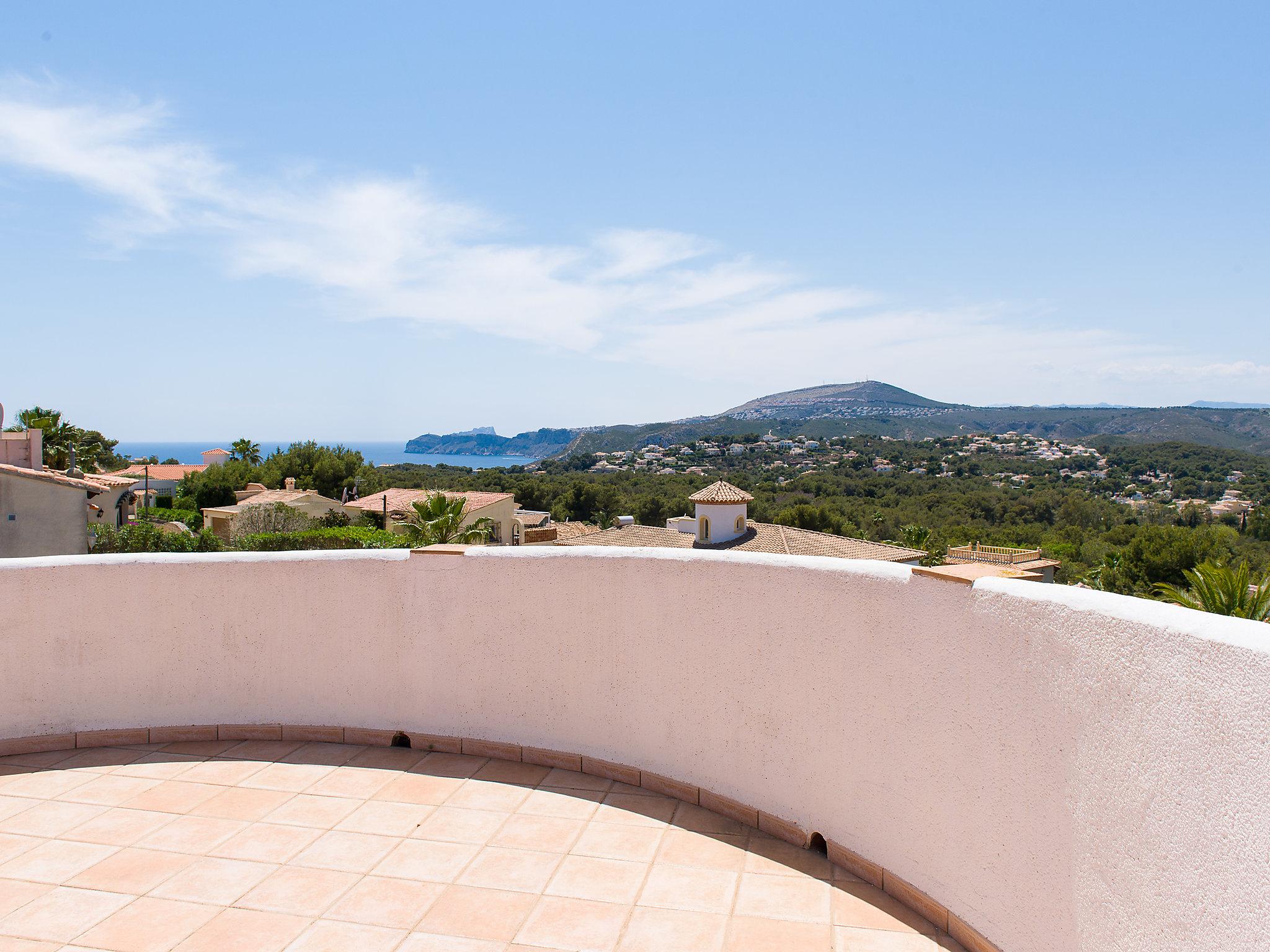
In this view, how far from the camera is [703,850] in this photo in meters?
3.39

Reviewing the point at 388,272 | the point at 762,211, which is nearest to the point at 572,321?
the point at 388,272

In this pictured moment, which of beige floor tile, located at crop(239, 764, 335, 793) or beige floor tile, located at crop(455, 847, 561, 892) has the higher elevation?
beige floor tile, located at crop(239, 764, 335, 793)

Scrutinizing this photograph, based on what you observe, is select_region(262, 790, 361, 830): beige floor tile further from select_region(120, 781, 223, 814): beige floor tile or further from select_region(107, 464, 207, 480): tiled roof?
select_region(107, 464, 207, 480): tiled roof

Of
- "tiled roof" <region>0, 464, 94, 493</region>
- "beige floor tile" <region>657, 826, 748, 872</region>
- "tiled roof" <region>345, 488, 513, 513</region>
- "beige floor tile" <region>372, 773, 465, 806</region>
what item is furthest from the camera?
"tiled roof" <region>345, 488, 513, 513</region>

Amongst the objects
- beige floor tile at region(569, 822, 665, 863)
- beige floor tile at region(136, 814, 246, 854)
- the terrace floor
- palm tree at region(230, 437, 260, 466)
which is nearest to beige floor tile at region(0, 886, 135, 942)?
the terrace floor

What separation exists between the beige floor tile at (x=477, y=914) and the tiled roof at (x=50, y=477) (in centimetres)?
2503

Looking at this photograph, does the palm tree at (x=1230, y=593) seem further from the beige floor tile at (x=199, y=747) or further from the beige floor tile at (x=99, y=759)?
the beige floor tile at (x=99, y=759)

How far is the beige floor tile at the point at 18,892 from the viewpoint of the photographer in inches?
116

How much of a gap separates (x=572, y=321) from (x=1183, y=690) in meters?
37.5

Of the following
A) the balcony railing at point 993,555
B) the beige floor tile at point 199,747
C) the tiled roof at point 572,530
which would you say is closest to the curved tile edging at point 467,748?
the beige floor tile at point 199,747

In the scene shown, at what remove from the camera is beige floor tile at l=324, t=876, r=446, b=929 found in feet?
9.52

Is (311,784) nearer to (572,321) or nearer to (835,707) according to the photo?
(835,707)

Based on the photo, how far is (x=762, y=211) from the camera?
2619 cm

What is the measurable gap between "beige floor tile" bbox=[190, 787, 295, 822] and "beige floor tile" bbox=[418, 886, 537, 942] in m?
1.24
